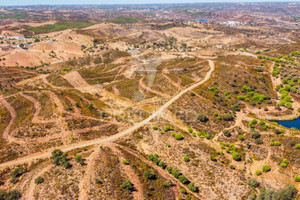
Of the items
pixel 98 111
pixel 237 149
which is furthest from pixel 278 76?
pixel 98 111

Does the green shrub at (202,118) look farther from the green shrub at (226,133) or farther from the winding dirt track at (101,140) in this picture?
the winding dirt track at (101,140)

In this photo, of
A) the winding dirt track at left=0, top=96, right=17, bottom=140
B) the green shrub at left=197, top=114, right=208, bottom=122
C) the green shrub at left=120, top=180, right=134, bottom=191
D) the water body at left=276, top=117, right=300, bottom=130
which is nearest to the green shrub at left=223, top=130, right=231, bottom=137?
the green shrub at left=197, top=114, right=208, bottom=122

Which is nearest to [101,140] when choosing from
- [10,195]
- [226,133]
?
[10,195]

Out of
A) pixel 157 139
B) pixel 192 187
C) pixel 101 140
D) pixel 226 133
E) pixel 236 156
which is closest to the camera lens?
pixel 192 187

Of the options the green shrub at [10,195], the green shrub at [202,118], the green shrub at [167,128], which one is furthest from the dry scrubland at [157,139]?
the green shrub at [167,128]

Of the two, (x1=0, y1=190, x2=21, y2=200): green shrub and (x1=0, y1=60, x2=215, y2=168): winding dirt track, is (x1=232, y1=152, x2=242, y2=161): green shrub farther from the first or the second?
(x1=0, y1=190, x2=21, y2=200): green shrub

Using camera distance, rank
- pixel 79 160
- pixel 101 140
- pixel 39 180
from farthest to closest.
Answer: pixel 101 140
pixel 79 160
pixel 39 180

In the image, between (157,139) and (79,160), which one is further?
(157,139)

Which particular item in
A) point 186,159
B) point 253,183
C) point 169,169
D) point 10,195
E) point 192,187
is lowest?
point 253,183

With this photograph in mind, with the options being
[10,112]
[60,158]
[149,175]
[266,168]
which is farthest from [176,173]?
[10,112]

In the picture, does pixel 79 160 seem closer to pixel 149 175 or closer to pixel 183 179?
pixel 149 175

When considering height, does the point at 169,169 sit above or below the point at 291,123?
above
